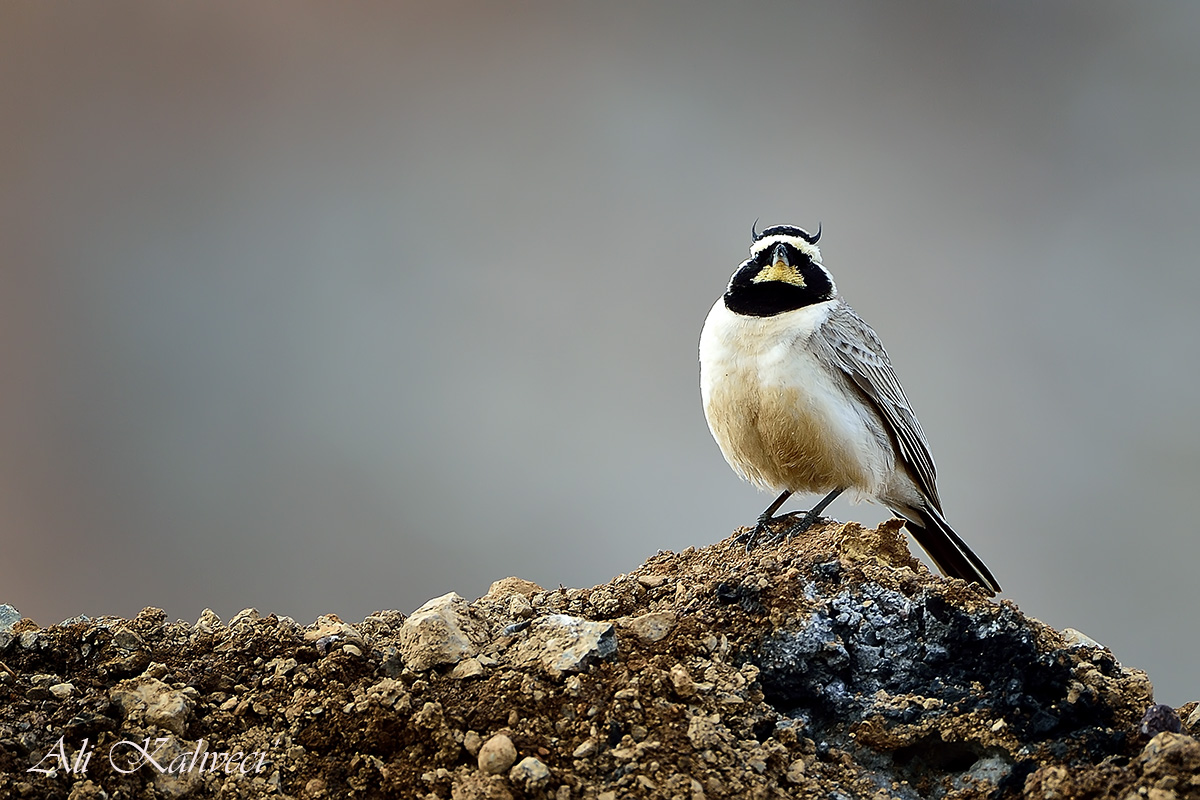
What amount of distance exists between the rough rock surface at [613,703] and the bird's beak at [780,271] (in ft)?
4.71

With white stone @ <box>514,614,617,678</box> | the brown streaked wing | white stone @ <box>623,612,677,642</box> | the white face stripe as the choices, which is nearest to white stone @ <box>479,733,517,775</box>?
white stone @ <box>514,614,617,678</box>

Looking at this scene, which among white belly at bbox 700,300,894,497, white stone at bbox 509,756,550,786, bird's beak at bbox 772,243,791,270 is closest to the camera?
white stone at bbox 509,756,550,786

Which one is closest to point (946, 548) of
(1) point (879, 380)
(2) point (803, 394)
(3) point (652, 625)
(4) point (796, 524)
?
(1) point (879, 380)

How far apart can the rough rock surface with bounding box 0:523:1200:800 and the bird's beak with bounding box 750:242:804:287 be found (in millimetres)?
1436

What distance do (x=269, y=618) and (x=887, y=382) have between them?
242 cm

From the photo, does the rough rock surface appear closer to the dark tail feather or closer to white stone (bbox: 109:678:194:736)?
white stone (bbox: 109:678:194:736)

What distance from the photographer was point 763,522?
143 inches

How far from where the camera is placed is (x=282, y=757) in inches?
85.2

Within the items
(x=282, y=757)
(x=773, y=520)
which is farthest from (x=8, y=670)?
(x=773, y=520)

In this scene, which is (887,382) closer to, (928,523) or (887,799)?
(928,523)

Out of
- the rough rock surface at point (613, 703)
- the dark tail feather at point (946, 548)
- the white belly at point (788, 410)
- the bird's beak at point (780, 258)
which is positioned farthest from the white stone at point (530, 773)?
the dark tail feather at point (946, 548)

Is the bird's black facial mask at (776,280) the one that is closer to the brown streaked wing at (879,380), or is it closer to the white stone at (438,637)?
the brown streaked wing at (879,380)

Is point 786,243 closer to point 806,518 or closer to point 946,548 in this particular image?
point 806,518

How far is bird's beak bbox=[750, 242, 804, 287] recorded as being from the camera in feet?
12.4
